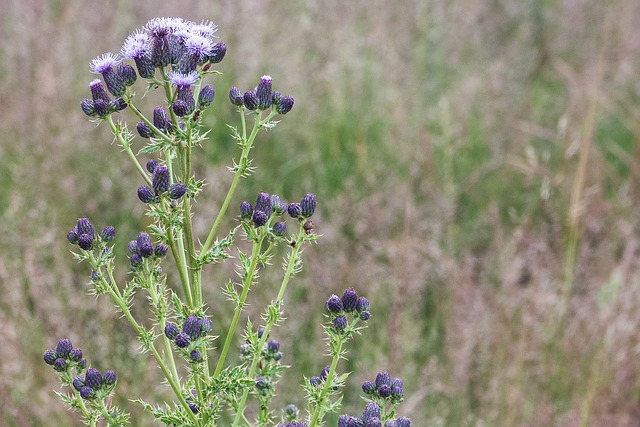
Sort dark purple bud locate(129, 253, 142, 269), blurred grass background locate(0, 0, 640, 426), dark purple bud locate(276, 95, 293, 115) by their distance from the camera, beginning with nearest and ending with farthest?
dark purple bud locate(129, 253, 142, 269) → dark purple bud locate(276, 95, 293, 115) → blurred grass background locate(0, 0, 640, 426)

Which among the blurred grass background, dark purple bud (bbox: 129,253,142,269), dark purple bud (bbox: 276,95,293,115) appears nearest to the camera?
dark purple bud (bbox: 129,253,142,269)

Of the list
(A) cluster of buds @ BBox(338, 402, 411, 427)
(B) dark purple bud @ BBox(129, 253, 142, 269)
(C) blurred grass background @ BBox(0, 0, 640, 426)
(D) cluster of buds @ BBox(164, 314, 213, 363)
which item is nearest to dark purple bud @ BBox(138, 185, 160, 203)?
(B) dark purple bud @ BBox(129, 253, 142, 269)

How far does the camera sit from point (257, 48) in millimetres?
5730

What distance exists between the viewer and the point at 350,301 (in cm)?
169

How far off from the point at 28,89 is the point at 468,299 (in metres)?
3.39

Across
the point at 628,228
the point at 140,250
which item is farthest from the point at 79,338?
the point at 628,228

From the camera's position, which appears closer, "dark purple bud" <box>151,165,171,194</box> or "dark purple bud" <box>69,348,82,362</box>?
"dark purple bud" <box>151,165,171,194</box>

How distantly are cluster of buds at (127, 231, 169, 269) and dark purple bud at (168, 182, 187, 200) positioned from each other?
0.37 ft

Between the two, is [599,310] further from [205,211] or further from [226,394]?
[226,394]

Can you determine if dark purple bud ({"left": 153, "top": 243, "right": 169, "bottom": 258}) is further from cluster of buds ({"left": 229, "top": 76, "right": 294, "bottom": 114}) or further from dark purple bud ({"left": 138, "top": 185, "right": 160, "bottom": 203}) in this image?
cluster of buds ({"left": 229, "top": 76, "right": 294, "bottom": 114})

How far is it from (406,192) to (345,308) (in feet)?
8.71

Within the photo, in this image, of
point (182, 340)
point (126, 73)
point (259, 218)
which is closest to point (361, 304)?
point (259, 218)

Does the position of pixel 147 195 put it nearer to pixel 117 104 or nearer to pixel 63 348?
pixel 117 104

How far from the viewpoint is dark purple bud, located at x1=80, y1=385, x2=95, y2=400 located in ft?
5.41
